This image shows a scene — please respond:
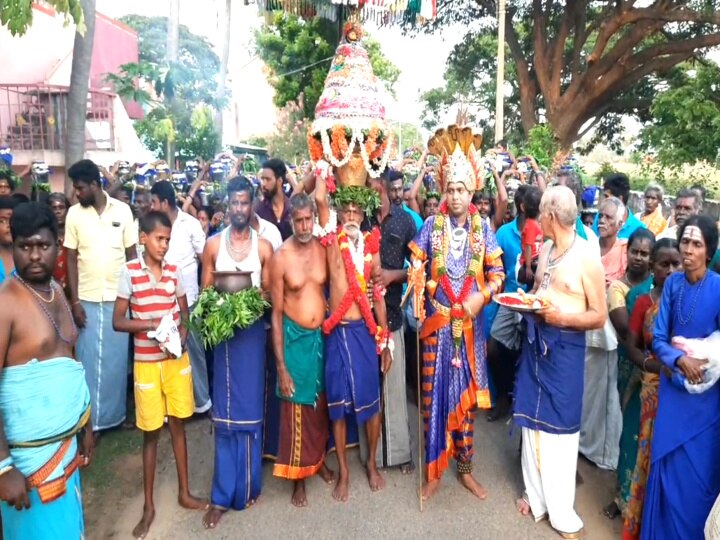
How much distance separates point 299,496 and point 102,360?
218cm

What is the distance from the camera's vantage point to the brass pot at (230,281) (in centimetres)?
377

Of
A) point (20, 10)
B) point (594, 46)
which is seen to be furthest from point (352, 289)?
point (594, 46)

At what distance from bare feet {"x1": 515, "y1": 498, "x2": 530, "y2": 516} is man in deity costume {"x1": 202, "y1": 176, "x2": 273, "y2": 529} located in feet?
6.04

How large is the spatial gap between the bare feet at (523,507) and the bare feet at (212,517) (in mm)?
2048

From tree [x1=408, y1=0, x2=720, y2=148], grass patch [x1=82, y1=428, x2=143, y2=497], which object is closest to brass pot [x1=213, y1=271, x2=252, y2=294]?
grass patch [x1=82, y1=428, x2=143, y2=497]

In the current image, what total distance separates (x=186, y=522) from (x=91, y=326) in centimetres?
199

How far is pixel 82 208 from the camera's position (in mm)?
4727

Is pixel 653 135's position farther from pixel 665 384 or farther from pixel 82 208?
pixel 82 208

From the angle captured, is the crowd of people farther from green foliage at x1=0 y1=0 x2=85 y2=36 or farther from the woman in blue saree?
green foliage at x1=0 y1=0 x2=85 y2=36

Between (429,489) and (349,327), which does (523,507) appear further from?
(349,327)

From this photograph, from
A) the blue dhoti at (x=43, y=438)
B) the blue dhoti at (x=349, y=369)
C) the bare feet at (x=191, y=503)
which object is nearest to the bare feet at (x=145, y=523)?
the bare feet at (x=191, y=503)

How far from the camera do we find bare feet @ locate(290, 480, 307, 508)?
398 centimetres

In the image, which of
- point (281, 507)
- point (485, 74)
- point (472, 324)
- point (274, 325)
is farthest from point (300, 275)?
point (485, 74)

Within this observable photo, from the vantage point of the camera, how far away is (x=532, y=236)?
15.8 feet
